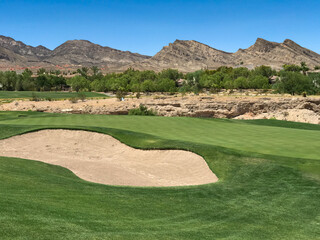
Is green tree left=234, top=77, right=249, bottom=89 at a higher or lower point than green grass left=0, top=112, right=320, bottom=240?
higher

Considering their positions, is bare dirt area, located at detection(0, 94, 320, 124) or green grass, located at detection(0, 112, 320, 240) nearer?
green grass, located at detection(0, 112, 320, 240)

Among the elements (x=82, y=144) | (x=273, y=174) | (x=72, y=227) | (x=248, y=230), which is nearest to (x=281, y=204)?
(x=248, y=230)

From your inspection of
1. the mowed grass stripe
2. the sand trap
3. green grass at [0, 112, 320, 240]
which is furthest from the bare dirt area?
green grass at [0, 112, 320, 240]

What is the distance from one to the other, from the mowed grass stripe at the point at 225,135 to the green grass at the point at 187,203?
0.88 ft

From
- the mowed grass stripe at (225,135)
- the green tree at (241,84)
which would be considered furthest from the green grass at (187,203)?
the green tree at (241,84)

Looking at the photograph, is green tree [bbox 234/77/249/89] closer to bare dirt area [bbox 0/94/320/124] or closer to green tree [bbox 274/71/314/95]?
green tree [bbox 274/71/314/95]

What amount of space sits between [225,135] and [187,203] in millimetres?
12165

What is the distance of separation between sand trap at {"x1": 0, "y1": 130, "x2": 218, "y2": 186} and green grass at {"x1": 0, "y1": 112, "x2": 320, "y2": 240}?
832 millimetres

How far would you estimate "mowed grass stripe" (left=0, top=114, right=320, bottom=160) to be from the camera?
49.8 ft

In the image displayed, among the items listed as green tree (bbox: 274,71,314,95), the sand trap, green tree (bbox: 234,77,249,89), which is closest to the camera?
the sand trap

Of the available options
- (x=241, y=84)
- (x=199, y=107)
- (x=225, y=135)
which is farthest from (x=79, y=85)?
(x=225, y=135)

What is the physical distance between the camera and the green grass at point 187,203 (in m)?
5.55

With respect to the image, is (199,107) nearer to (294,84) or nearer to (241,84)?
(294,84)

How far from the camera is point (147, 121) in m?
26.5
